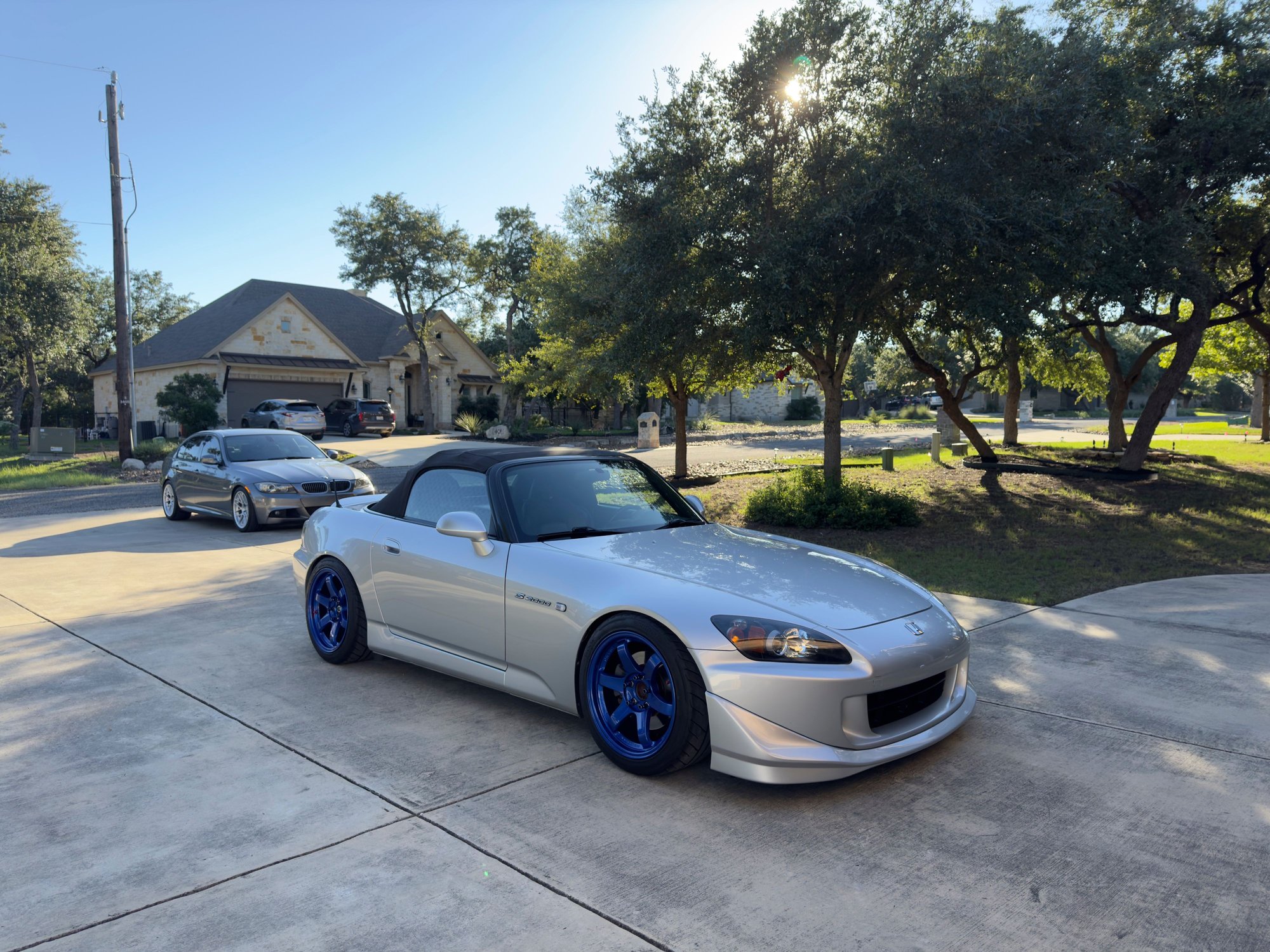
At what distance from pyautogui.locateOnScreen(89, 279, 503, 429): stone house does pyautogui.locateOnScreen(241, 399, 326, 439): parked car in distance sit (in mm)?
3188

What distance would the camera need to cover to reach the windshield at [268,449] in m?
12.5

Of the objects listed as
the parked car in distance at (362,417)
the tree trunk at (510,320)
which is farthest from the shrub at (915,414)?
the parked car in distance at (362,417)

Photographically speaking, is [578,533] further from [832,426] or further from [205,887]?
[832,426]

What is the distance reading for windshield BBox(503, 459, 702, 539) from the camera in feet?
16.0

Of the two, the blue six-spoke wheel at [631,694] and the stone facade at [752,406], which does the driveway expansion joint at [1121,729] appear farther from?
the stone facade at [752,406]

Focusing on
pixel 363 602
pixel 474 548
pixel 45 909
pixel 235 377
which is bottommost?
pixel 45 909

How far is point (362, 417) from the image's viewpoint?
110 feet

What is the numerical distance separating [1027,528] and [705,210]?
19.4 ft

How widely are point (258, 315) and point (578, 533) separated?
34.8 m

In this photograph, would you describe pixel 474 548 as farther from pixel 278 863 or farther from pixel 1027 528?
pixel 1027 528

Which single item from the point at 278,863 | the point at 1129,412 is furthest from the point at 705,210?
the point at 1129,412

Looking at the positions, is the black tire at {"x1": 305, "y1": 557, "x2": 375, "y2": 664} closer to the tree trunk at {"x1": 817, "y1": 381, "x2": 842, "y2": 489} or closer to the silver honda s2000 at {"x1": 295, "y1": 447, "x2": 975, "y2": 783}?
the silver honda s2000 at {"x1": 295, "y1": 447, "x2": 975, "y2": 783}

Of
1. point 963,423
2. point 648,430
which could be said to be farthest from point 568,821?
point 648,430

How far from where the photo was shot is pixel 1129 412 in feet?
198
